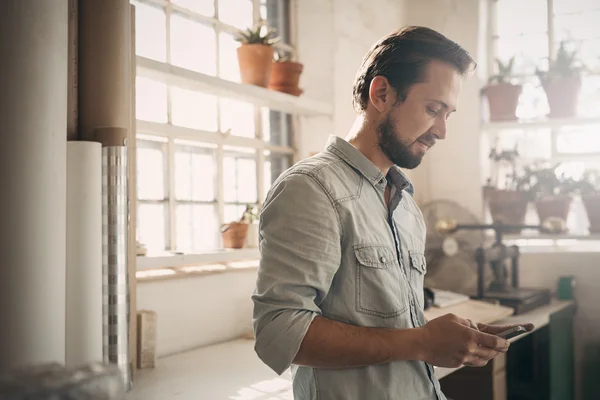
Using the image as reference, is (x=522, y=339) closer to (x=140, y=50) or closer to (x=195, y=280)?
(x=195, y=280)

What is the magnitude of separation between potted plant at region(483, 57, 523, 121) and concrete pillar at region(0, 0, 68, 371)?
319 cm

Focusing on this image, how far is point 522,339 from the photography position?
3318 mm

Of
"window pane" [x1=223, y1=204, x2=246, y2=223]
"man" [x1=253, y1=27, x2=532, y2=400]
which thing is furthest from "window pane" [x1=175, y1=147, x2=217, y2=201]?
"man" [x1=253, y1=27, x2=532, y2=400]

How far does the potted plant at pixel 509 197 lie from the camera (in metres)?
3.88

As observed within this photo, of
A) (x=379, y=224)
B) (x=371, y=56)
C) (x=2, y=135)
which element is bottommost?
(x=379, y=224)

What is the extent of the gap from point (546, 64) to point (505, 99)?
397 mm

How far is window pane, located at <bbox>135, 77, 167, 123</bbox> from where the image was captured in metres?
2.65

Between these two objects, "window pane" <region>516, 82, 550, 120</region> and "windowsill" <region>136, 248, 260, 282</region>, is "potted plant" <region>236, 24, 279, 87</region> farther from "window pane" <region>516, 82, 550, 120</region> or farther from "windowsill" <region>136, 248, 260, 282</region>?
"window pane" <region>516, 82, 550, 120</region>

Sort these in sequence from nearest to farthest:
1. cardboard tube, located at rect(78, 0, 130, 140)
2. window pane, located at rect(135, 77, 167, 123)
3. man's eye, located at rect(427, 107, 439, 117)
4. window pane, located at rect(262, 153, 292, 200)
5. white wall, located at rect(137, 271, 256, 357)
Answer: man's eye, located at rect(427, 107, 439, 117), cardboard tube, located at rect(78, 0, 130, 140), white wall, located at rect(137, 271, 256, 357), window pane, located at rect(135, 77, 167, 123), window pane, located at rect(262, 153, 292, 200)

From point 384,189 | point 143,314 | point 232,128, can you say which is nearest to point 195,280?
point 143,314

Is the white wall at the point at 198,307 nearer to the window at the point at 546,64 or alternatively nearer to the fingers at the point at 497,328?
the fingers at the point at 497,328

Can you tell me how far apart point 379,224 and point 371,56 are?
437mm

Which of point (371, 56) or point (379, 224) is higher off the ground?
point (371, 56)

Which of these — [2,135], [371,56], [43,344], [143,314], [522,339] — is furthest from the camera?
[522,339]
